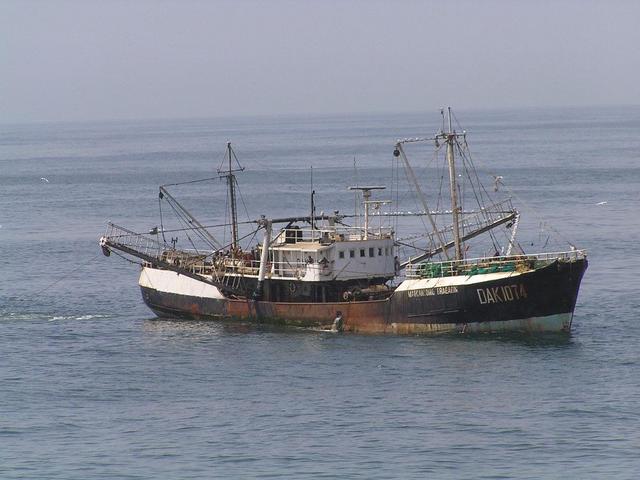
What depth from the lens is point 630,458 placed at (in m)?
45.1

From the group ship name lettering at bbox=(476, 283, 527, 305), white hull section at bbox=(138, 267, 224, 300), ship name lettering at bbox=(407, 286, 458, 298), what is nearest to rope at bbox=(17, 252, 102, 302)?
white hull section at bbox=(138, 267, 224, 300)

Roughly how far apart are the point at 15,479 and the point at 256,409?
36.9 feet

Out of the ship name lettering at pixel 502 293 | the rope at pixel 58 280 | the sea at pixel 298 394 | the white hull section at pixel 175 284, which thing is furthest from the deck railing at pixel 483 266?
the rope at pixel 58 280

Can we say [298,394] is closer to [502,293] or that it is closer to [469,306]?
[469,306]

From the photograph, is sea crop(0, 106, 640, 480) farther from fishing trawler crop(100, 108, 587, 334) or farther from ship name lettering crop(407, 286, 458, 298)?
ship name lettering crop(407, 286, 458, 298)

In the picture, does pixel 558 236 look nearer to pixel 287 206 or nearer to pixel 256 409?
pixel 287 206

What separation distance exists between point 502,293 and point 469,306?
1.75 metres

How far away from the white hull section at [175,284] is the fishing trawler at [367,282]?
6cm

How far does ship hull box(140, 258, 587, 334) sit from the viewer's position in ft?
211

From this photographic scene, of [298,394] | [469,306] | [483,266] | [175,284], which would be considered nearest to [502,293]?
[469,306]

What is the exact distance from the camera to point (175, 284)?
74.8 m

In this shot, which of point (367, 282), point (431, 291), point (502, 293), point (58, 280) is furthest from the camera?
point (58, 280)

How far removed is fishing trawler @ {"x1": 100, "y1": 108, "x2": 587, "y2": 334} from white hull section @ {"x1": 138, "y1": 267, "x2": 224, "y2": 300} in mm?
57

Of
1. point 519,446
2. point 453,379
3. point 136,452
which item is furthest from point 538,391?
point 136,452
